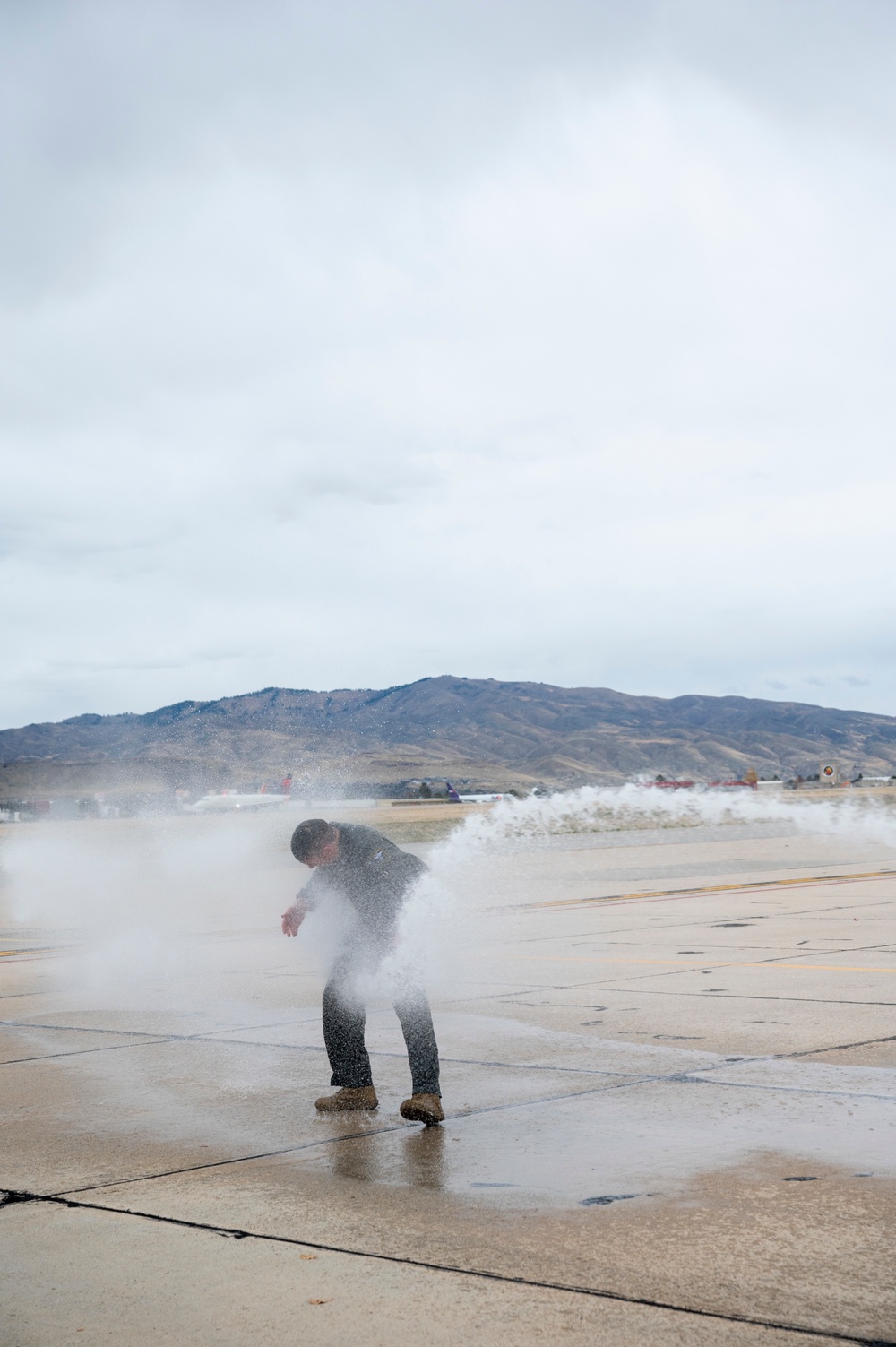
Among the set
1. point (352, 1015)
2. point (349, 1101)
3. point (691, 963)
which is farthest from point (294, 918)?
point (691, 963)

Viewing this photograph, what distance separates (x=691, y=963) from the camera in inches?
515

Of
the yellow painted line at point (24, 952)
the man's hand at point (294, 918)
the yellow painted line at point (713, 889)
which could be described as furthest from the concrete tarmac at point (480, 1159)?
the yellow painted line at point (713, 889)

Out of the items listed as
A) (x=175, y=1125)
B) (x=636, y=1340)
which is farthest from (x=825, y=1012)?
(x=636, y=1340)

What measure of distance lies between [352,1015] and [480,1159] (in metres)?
1.52

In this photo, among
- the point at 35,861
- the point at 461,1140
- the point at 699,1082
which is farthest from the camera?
the point at 35,861

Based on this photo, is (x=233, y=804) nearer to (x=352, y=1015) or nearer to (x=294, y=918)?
(x=352, y=1015)

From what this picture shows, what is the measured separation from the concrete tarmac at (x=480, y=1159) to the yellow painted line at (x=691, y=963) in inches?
2.0

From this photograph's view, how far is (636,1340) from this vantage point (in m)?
3.96

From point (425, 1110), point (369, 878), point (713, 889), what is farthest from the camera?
point (713, 889)

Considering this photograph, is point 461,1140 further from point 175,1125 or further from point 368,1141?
point 175,1125

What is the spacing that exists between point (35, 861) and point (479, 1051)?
3803cm

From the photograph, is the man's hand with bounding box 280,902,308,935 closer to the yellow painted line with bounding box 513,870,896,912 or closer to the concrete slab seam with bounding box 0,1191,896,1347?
the concrete slab seam with bounding box 0,1191,896,1347

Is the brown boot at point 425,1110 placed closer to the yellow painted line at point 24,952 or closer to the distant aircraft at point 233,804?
the yellow painted line at point 24,952

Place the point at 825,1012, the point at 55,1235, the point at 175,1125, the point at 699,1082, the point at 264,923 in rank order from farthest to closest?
the point at 264,923 → the point at 825,1012 → the point at 699,1082 → the point at 175,1125 → the point at 55,1235
